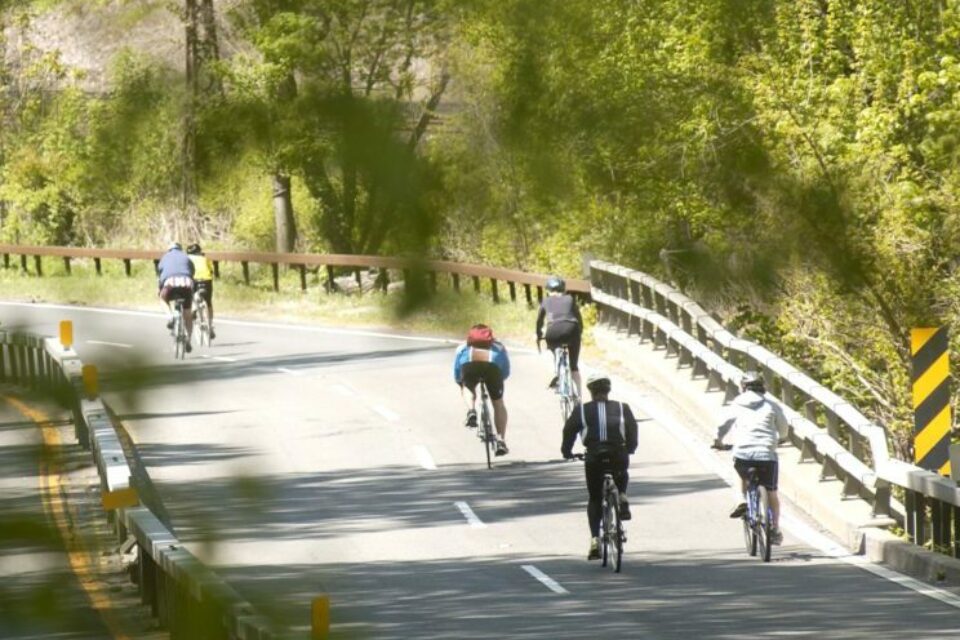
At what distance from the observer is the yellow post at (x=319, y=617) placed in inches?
97.1

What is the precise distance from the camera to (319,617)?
2592 millimetres

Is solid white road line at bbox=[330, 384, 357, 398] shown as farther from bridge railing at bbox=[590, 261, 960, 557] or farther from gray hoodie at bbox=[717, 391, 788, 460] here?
gray hoodie at bbox=[717, 391, 788, 460]

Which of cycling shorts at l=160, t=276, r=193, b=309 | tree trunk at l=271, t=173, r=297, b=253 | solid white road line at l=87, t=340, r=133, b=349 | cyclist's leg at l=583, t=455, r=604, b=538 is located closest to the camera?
tree trunk at l=271, t=173, r=297, b=253

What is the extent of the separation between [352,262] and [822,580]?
40.3 feet

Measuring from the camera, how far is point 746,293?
2.54m

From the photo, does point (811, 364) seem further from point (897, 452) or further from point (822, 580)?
point (822, 580)

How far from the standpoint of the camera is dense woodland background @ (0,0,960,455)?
2160 millimetres

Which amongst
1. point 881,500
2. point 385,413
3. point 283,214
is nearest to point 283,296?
Result: point 283,214

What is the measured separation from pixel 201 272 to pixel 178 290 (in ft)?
1.24

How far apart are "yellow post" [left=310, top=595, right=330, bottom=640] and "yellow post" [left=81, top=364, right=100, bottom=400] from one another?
400mm

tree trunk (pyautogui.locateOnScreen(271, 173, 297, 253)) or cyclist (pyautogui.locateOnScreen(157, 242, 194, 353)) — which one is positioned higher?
tree trunk (pyautogui.locateOnScreen(271, 173, 297, 253))

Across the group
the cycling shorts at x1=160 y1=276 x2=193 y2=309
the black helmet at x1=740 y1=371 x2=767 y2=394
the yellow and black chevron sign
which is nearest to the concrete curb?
the yellow and black chevron sign

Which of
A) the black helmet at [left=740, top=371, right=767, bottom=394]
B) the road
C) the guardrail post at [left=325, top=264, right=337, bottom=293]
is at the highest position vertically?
the guardrail post at [left=325, top=264, right=337, bottom=293]

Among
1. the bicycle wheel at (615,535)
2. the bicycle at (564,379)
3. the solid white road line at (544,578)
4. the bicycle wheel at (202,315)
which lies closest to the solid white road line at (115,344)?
the bicycle wheel at (202,315)
